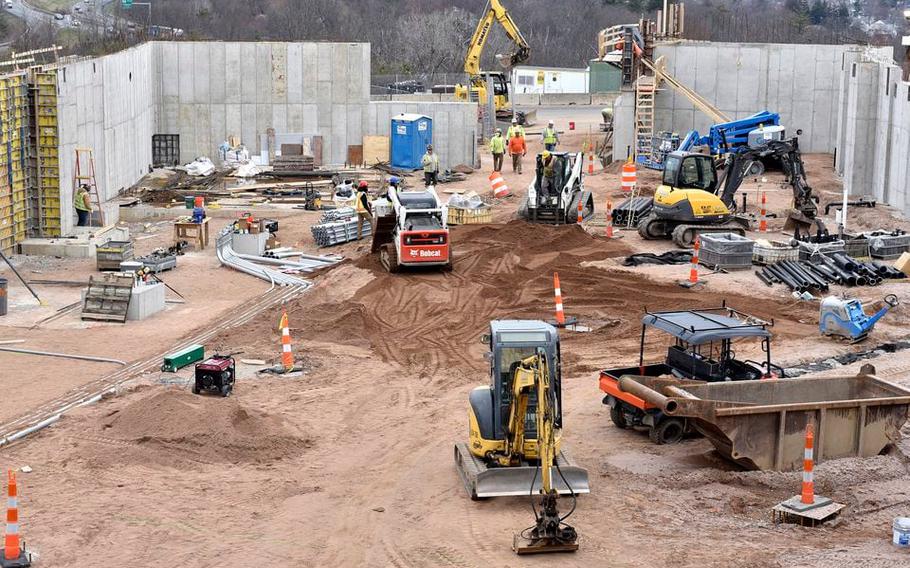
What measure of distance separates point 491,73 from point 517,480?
4604cm

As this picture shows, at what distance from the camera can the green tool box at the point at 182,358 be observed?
2172 cm

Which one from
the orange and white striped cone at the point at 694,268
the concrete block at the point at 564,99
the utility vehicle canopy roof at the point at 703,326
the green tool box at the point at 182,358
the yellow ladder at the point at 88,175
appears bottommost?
the green tool box at the point at 182,358

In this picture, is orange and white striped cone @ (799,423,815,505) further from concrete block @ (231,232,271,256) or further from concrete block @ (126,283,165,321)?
→ concrete block @ (231,232,271,256)

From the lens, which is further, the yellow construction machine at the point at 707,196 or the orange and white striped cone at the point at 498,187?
the orange and white striped cone at the point at 498,187

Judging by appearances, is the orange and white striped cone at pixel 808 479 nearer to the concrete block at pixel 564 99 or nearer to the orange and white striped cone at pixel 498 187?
the orange and white striped cone at pixel 498 187

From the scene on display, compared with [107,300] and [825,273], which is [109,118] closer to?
[107,300]

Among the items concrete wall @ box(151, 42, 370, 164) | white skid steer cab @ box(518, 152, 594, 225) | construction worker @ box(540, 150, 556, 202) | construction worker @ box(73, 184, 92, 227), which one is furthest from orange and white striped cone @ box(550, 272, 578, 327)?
concrete wall @ box(151, 42, 370, 164)

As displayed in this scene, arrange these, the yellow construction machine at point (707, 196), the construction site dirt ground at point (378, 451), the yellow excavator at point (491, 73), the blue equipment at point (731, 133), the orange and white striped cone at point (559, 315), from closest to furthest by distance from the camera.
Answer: the construction site dirt ground at point (378, 451) < the orange and white striped cone at point (559, 315) < the yellow construction machine at point (707, 196) < the blue equipment at point (731, 133) < the yellow excavator at point (491, 73)

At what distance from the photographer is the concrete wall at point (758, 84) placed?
51.6 meters

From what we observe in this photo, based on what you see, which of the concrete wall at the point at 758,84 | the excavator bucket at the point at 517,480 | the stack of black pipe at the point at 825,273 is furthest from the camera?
the concrete wall at the point at 758,84

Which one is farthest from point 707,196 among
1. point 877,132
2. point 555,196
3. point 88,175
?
point 88,175

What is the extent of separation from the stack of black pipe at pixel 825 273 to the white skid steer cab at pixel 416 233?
6.61 metres

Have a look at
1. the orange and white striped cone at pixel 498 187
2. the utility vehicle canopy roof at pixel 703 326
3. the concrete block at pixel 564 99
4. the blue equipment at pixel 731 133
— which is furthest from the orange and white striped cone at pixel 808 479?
the concrete block at pixel 564 99

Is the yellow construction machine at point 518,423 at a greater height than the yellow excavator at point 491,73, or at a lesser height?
lesser
